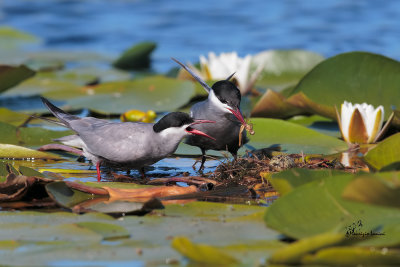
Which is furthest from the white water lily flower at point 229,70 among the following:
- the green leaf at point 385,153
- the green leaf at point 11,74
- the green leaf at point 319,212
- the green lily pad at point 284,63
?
the green leaf at point 319,212

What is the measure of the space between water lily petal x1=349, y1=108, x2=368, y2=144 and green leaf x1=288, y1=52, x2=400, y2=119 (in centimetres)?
63

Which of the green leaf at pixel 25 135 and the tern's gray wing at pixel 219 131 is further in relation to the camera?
the green leaf at pixel 25 135

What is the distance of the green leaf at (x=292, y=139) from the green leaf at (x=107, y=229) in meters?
2.56

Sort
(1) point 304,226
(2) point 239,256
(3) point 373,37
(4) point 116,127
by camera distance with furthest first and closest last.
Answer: (3) point 373,37 < (4) point 116,127 < (1) point 304,226 < (2) point 239,256

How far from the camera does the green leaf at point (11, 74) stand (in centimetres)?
662

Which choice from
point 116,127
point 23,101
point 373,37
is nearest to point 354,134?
point 116,127

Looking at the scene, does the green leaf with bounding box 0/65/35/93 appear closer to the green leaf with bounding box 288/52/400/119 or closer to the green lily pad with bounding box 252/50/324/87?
the green leaf with bounding box 288/52/400/119

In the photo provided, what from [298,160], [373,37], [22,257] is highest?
[373,37]

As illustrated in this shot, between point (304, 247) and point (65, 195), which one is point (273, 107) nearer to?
point (65, 195)

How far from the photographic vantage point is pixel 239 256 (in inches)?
118

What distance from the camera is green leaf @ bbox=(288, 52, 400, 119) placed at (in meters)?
6.32

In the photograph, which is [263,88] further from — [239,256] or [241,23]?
[241,23]

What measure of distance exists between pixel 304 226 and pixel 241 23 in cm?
1323

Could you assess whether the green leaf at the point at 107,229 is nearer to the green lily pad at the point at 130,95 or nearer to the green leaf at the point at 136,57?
the green lily pad at the point at 130,95
